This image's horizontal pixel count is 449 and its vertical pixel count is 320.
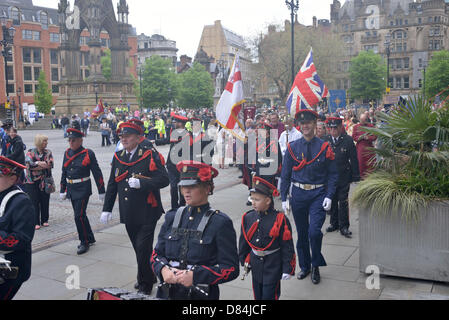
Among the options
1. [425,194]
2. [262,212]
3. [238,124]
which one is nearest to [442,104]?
[425,194]

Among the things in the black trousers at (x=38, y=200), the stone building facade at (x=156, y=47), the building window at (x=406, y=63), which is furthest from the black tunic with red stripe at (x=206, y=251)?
the stone building facade at (x=156, y=47)

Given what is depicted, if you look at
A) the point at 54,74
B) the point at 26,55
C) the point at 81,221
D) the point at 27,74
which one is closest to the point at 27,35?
the point at 26,55

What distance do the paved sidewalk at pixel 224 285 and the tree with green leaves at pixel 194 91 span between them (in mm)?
66632

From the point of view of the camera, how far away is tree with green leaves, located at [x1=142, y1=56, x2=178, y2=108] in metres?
69.1

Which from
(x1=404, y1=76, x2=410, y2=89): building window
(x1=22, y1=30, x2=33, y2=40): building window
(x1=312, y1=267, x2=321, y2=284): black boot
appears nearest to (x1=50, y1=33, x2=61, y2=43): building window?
(x1=22, y1=30, x2=33, y2=40): building window

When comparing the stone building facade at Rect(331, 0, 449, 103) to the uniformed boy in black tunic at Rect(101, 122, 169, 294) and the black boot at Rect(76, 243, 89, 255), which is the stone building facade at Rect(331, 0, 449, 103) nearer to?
the black boot at Rect(76, 243, 89, 255)

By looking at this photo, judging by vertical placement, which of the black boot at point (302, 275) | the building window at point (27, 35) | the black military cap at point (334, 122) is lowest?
the black boot at point (302, 275)

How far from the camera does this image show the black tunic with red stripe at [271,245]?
4270mm

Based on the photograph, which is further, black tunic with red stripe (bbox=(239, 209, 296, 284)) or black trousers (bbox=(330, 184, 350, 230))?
black trousers (bbox=(330, 184, 350, 230))

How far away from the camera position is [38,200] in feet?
29.5

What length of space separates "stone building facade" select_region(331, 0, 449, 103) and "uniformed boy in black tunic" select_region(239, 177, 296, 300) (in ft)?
280

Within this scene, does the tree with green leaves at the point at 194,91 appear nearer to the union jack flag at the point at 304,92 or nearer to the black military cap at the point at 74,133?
the union jack flag at the point at 304,92

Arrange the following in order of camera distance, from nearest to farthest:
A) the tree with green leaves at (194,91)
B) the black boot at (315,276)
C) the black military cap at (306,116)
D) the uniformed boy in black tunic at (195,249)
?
the uniformed boy in black tunic at (195,249) < the black boot at (315,276) < the black military cap at (306,116) < the tree with green leaves at (194,91)

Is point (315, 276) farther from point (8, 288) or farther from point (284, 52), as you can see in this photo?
point (284, 52)
